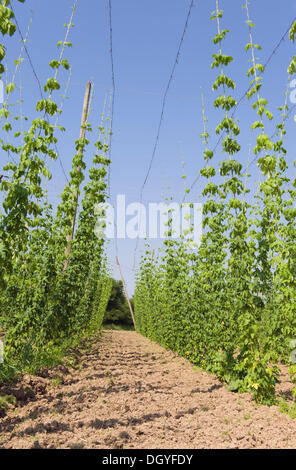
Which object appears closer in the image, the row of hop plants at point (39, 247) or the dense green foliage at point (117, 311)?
the row of hop plants at point (39, 247)

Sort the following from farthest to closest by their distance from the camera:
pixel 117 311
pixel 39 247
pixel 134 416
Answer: pixel 117 311 → pixel 39 247 → pixel 134 416

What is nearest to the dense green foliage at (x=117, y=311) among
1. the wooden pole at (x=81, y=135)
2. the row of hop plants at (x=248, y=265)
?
the wooden pole at (x=81, y=135)

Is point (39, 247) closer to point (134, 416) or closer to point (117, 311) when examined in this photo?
point (134, 416)

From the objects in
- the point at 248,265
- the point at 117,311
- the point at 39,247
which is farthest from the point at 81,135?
the point at 117,311

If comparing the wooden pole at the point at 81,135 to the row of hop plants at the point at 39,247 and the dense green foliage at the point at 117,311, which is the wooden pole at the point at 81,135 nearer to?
the row of hop plants at the point at 39,247

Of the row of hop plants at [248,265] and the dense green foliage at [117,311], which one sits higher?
the row of hop plants at [248,265]

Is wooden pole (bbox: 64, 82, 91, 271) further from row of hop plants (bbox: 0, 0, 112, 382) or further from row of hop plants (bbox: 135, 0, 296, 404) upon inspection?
row of hop plants (bbox: 135, 0, 296, 404)

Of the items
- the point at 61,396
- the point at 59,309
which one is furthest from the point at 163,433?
the point at 59,309

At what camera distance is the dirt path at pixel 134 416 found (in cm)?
345

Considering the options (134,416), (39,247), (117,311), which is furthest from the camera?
(117,311)

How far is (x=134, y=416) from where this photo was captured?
166 inches

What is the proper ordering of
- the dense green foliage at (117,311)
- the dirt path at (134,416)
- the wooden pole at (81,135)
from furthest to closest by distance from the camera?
1. the dense green foliage at (117,311)
2. the wooden pole at (81,135)
3. the dirt path at (134,416)

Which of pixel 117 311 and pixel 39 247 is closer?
pixel 39 247

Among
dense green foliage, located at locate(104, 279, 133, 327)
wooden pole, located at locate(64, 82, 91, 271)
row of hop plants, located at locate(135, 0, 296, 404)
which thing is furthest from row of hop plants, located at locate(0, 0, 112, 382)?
dense green foliage, located at locate(104, 279, 133, 327)
